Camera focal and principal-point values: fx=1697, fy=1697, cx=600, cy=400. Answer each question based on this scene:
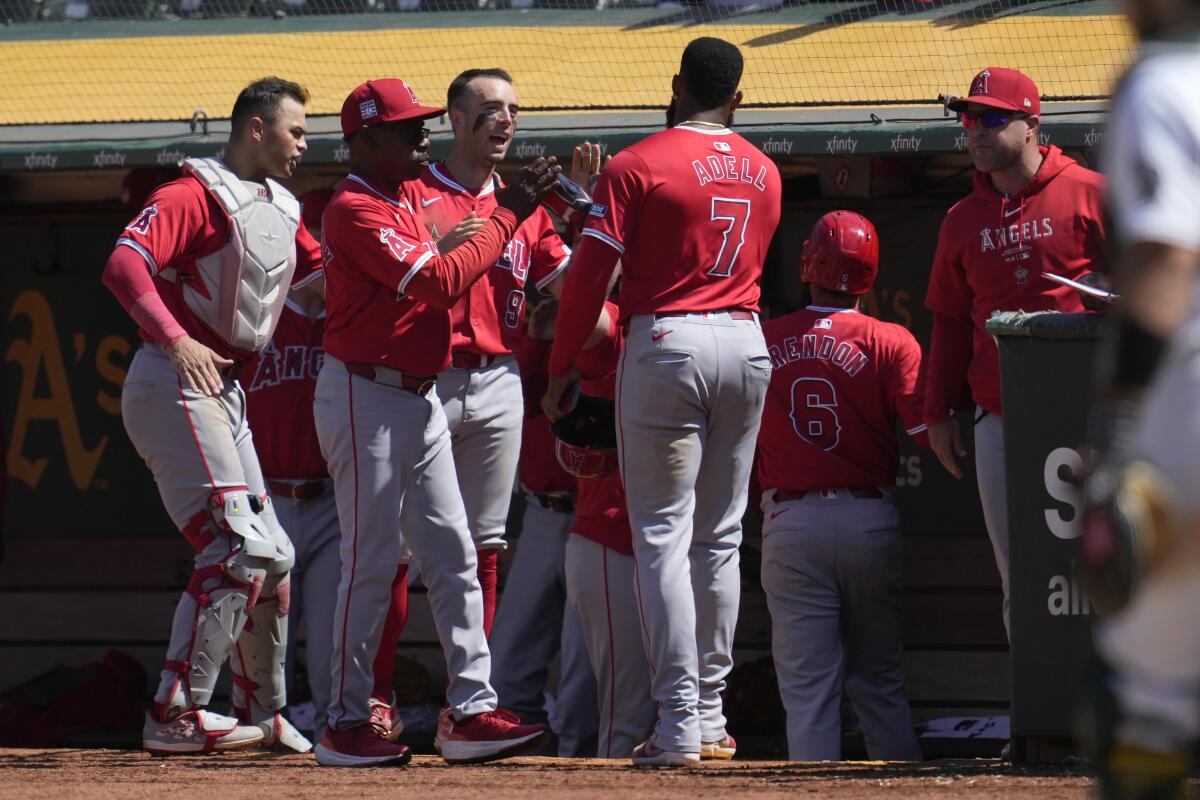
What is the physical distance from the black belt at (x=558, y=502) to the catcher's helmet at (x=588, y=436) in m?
0.82

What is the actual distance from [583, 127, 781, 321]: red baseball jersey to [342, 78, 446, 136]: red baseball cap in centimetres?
55

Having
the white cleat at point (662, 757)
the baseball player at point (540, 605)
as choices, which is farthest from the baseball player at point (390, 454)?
the baseball player at point (540, 605)

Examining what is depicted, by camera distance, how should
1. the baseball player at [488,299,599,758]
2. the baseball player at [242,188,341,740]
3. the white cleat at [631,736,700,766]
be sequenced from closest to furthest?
the white cleat at [631,736,700,766] < the baseball player at [488,299,599,758] < the baseball player at [242,188,341,740]

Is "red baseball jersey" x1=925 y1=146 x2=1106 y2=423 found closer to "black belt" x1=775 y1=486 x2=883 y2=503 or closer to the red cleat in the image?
"black belt" x1=775 y1=486 x2=883 y2=503

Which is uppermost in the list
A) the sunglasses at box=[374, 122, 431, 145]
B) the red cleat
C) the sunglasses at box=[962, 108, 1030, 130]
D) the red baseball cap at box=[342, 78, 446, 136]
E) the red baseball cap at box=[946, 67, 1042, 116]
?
the red baseball cap at box=[946, 67, 1042, 116]

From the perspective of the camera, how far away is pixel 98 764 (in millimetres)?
4688

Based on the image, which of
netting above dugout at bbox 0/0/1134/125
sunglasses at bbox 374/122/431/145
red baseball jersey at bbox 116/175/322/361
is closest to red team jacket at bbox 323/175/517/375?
sunglasses at bbox 374/122/431/145

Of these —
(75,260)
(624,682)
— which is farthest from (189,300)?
(75,260)

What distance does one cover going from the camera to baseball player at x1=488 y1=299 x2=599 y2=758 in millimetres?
5672

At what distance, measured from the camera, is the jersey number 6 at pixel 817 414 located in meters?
5.41

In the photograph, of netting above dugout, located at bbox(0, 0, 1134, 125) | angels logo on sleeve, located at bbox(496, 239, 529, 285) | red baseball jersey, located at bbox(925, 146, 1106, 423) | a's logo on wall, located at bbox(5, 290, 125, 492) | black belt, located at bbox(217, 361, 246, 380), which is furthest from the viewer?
a's logo on wall, located at bbox(5, 290, 125, 492)

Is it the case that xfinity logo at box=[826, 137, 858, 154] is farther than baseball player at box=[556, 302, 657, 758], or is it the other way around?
xfinity logo at box=[826, 137, 858, 154]

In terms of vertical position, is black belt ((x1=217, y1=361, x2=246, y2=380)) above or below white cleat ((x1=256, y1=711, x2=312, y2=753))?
above

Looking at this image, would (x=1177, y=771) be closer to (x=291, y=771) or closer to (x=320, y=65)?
(x=291, y=771)
